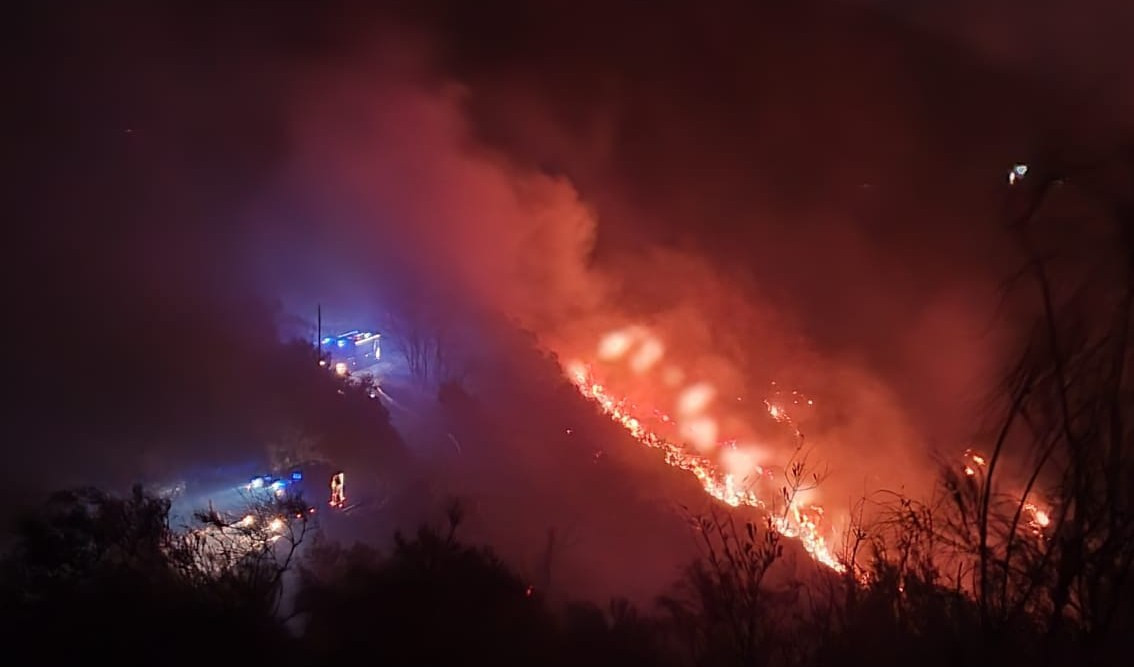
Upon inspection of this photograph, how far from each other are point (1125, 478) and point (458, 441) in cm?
2545

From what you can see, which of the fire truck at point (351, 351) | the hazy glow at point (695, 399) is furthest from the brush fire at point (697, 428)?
the fire truck at point (351, 351)

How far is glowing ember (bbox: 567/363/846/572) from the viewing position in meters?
27.4

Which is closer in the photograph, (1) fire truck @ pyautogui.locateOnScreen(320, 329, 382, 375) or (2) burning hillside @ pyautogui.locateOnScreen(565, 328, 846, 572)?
(2) burning hillside @ pyautogui.locateOnScreen(565, 328, 846, 572)

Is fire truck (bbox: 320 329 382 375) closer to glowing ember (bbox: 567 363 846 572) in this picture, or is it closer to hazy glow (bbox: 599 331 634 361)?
glowing ember (bbox: 567 363 846 572)

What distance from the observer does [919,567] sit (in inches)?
364

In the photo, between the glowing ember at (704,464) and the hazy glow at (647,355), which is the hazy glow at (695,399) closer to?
the glowing ember at (704,464)

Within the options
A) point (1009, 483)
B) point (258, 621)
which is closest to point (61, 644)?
point (258, 621)

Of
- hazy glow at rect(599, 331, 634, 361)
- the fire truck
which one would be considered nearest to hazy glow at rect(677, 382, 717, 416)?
hazy glow at rect(599, 331, 634, 361)

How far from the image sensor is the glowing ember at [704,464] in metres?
27.4

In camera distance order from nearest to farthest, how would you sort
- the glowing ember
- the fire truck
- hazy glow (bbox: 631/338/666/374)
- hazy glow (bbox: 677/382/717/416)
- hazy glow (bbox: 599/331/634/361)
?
the glowing ember → hazy glow (bbox: 599/331/634/361) → hazy glow (bbox: 631/338/666/374) → hazy glow (bbox: 677/382/717/416) → the fire truck

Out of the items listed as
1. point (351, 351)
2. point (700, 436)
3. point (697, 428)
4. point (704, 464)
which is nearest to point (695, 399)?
point (697, 428)

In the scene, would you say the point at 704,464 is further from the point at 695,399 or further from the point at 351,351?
the point at 351,351

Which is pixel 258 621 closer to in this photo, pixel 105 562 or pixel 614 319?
pixel 105 562

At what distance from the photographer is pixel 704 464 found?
30078mm
